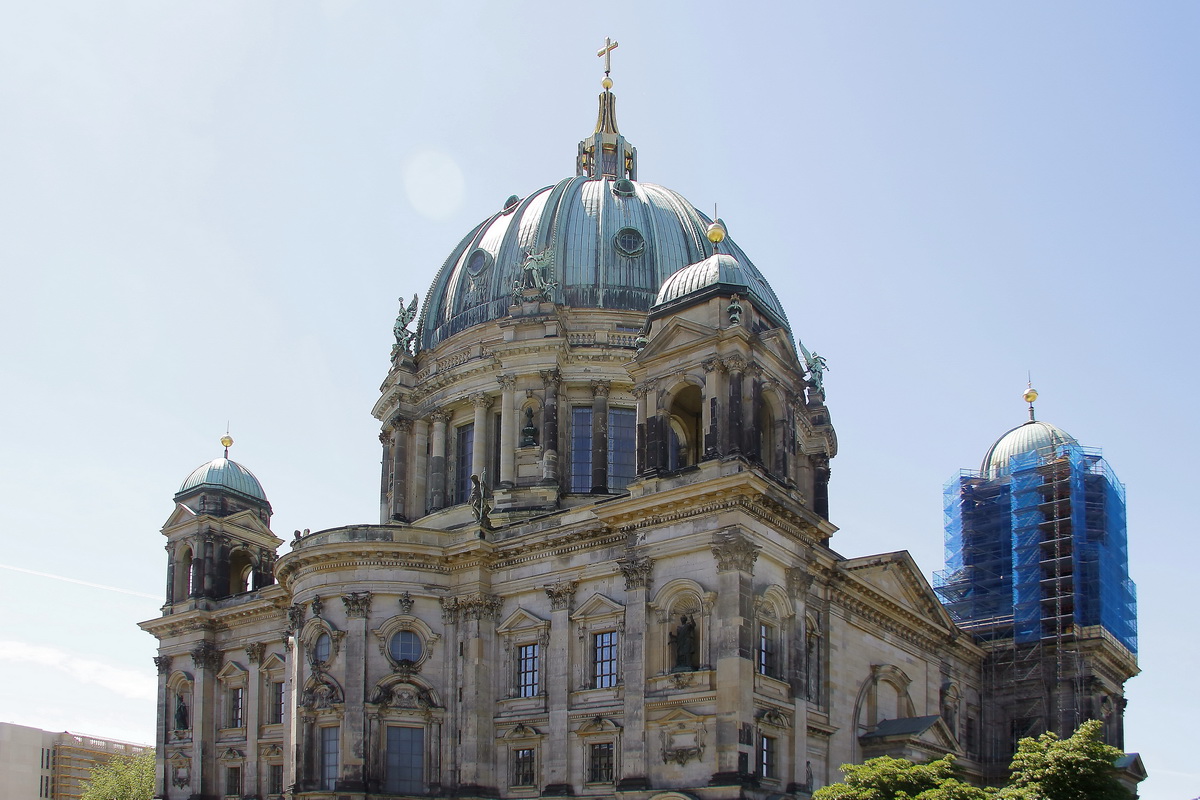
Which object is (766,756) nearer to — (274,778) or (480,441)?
(480,441)

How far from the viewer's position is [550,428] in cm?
5572

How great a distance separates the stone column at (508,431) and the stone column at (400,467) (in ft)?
20.1

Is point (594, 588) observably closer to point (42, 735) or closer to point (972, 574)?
point (972, 574)

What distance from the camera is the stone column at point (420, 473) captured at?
2360 inches

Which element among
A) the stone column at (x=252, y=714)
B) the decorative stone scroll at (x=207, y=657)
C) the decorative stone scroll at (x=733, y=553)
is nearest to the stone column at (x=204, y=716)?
the decorative stone scroll at (x=207, y=657)

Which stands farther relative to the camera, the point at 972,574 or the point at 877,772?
the point at 972,574

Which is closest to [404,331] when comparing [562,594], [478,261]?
[478,261]

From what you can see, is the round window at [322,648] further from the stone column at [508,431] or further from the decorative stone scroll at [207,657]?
the decorative stone scroll at [207,657]

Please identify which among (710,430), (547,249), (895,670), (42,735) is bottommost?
(42,735)

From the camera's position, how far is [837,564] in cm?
4838

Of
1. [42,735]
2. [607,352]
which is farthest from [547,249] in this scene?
[42,735]

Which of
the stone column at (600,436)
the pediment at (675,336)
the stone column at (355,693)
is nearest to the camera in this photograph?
the pediment at (675,336)

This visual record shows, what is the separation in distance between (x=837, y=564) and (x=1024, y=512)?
23482mm

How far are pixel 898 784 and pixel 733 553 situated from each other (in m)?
8.86
